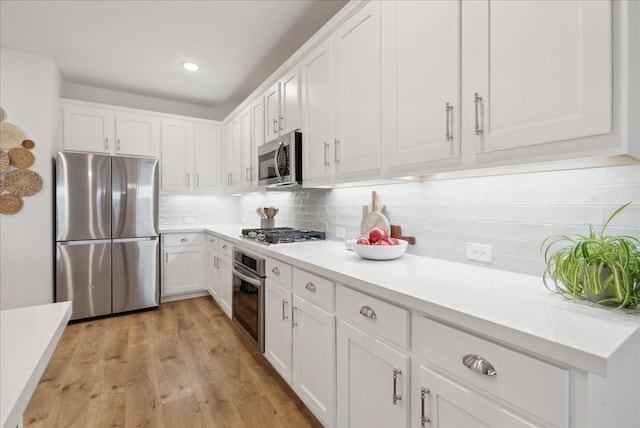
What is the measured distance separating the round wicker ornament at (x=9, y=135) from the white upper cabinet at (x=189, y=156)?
1341 mm

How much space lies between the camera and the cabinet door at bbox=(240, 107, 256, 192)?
3438 mm

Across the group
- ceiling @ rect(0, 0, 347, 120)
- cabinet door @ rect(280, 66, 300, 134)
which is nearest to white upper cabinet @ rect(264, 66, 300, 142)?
cabinet door @ rect(280, 66, 300, 134)

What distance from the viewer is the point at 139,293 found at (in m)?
3.47

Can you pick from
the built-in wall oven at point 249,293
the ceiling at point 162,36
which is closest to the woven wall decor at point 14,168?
the ceiling at point 162,36

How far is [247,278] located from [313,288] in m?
0.96

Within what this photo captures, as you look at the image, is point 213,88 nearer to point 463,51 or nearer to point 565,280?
point 463,51

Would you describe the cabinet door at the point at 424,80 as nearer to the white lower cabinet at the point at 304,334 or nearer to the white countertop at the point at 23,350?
the white lower cabinet at the point at 304,334

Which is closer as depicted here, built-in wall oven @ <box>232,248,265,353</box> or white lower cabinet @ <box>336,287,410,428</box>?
white lower cabinet @ <box>336,287,410,428</box>

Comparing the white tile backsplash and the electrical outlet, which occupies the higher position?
the white tile backsplash

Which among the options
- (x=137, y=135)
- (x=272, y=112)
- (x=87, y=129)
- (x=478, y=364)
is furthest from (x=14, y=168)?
(x=478, y=364)

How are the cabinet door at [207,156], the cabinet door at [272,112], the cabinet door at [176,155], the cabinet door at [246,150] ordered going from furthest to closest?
the cabinet door at [207,156] → the cabinet door at [176,155] → the cabinet door at [246,150] → the cabinet door at [272,112]

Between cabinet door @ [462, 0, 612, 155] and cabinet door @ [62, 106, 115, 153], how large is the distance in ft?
13.0

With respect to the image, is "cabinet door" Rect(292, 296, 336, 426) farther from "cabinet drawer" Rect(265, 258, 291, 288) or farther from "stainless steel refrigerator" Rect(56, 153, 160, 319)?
"stainless steel refrigerator" Rect(56, 153, 160, 319)

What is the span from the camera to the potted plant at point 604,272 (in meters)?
0.87
